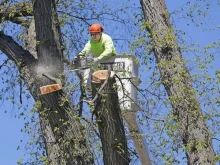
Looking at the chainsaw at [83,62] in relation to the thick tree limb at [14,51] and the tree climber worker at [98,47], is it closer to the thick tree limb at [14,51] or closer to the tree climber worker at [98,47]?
the tree climber worker at [98,47]

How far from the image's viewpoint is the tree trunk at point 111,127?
969 centimetres

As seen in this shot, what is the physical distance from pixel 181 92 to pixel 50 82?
1.90m

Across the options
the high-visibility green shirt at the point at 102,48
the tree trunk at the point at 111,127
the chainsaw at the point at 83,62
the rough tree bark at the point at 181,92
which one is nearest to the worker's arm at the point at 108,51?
the high-visibility green shirt at the point at 102,48

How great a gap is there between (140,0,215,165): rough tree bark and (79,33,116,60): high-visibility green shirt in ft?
3.65

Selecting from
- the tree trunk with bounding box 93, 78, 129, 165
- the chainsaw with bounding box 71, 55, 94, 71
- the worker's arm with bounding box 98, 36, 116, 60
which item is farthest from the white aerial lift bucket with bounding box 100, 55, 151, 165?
the tree trunk with bounding box 93, 78, 129, 165

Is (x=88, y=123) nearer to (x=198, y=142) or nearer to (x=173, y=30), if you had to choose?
(x=198, y=142)

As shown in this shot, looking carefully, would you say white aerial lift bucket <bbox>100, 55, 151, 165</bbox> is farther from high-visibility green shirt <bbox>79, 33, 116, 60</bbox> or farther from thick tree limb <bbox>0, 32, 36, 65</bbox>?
thick tree limb <bbox>0, 32, 36, 65</bbox>

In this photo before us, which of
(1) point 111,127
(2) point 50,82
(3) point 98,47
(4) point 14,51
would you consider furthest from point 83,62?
(4) point 14,51

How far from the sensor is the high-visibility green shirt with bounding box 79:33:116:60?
10312 millimetres

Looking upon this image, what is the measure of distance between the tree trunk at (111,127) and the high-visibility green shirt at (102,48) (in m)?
0.58

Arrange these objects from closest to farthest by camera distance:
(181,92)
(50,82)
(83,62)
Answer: (83,62), (50,82), (181,92)

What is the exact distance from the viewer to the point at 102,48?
10578 mm

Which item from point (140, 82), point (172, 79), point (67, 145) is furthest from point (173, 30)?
point (67, 145)

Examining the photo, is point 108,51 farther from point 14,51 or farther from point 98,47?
point 14,51
